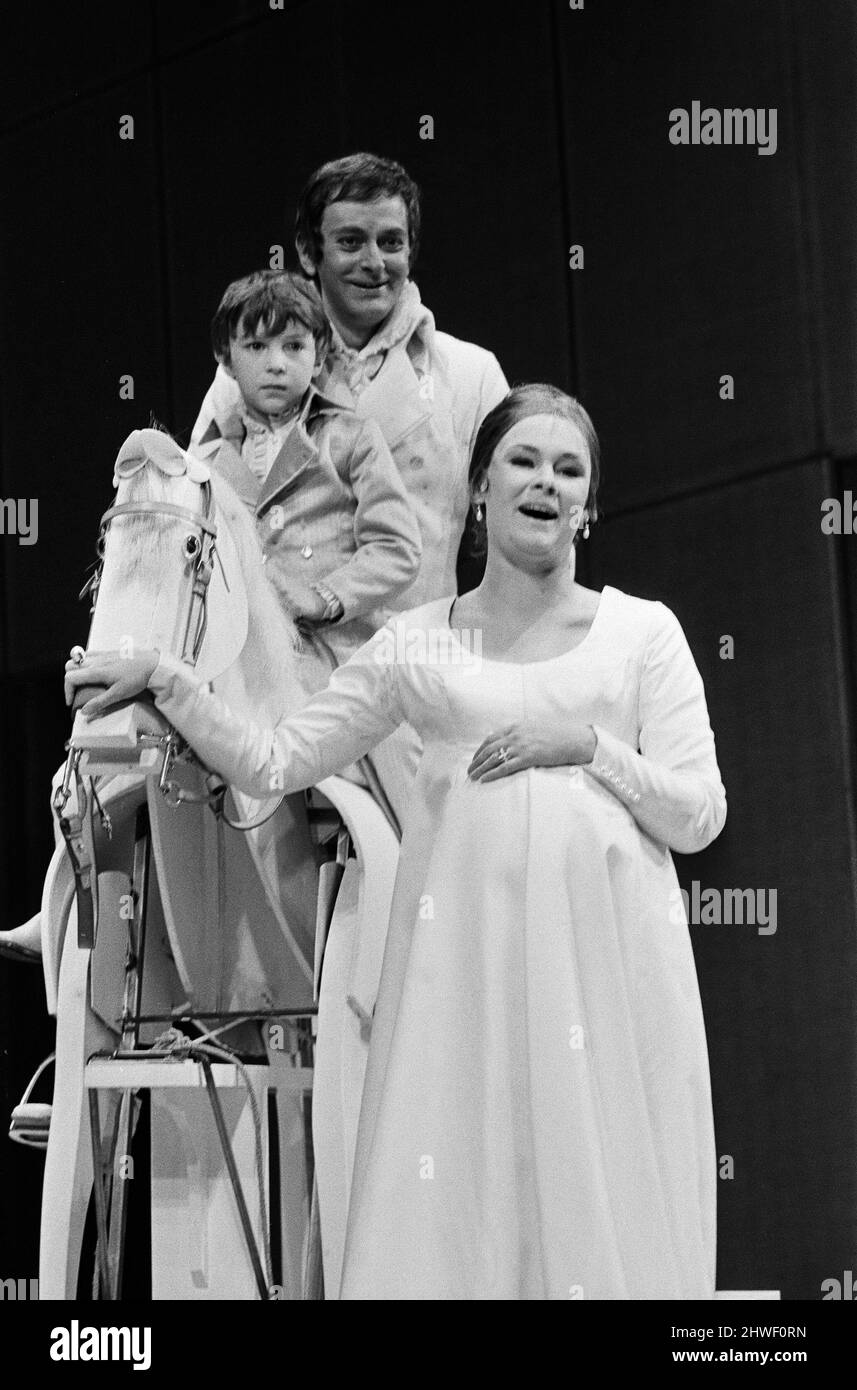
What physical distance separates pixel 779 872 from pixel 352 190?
1.22m

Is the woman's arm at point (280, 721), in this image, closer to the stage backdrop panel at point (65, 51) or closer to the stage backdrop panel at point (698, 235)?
the stage backdrop panel at point (698, 235)

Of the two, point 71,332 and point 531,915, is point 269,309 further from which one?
point 531,915

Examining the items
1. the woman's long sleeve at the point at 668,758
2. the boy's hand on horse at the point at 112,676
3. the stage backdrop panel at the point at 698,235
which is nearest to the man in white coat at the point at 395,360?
the stage backdrop panel at the point at 698,235

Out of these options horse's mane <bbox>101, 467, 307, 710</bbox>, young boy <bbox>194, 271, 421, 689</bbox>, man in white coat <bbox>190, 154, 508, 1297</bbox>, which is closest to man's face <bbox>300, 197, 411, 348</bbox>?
man in white coat <bbox>190, 154, 508, 1297</bbox>

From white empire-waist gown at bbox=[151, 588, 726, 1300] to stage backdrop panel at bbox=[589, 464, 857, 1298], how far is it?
34cm

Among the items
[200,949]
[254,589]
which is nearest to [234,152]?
[254,589]

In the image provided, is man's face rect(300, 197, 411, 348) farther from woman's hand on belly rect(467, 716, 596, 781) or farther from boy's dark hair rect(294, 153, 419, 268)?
woman's hand on belly rect(467, 716, 596, 781)

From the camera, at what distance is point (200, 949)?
103 inches

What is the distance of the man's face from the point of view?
297 centimetres

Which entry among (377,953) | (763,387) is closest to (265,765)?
(377,953)

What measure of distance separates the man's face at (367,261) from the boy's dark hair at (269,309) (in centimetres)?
9

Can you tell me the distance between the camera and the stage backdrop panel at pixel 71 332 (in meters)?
3.13

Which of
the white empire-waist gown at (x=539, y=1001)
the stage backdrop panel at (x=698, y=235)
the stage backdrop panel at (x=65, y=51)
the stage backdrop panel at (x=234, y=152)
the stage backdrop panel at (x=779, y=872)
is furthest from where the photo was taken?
the stage backdrop panel at (x=65, y=51)
